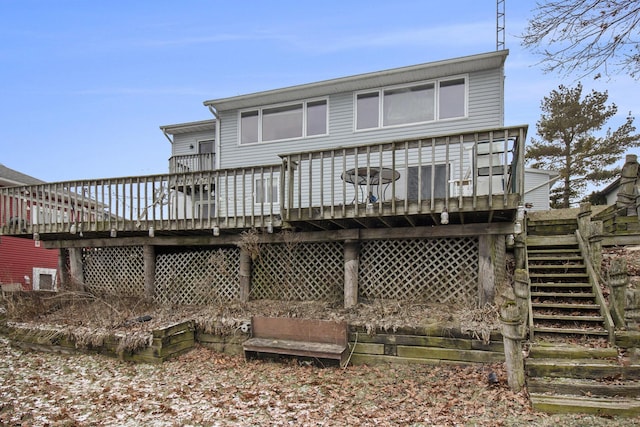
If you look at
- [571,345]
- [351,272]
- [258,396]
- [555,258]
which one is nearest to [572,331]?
[571,345]

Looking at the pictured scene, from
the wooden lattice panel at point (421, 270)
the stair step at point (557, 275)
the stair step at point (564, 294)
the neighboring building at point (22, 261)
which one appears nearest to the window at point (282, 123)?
the wooden lattice panel at point (421, 270)

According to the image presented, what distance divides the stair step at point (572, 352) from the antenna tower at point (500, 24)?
11.4m

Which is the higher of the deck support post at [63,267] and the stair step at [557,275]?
the stair step at [557,275]

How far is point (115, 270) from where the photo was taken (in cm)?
Result: 987

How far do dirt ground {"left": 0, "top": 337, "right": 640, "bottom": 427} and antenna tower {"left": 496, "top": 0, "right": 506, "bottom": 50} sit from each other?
12.0 meters

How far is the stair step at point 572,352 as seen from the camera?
194 inches

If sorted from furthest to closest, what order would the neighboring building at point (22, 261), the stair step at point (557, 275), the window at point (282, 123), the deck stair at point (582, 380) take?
the neighboring building at point (22, 261) → the window at point (282, 123) → the stair step at point (557, 275) → the deck stair at point (582, 380)

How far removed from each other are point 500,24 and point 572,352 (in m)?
12.5

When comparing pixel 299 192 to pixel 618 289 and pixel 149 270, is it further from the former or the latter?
pixel 618 289

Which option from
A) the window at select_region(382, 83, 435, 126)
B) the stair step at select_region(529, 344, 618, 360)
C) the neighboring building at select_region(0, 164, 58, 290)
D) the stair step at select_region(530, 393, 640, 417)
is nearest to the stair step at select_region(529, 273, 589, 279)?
the stair step at select_region(529, 344, 618, 360)

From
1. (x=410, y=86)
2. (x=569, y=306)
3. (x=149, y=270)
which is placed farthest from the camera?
(x=410, y=86)

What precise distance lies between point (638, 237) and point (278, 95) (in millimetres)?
10070

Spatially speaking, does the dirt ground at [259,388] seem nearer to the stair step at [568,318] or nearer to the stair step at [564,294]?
the stair step at [568,318]

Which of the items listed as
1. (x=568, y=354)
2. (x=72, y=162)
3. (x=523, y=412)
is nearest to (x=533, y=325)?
(x=568, y=354)
